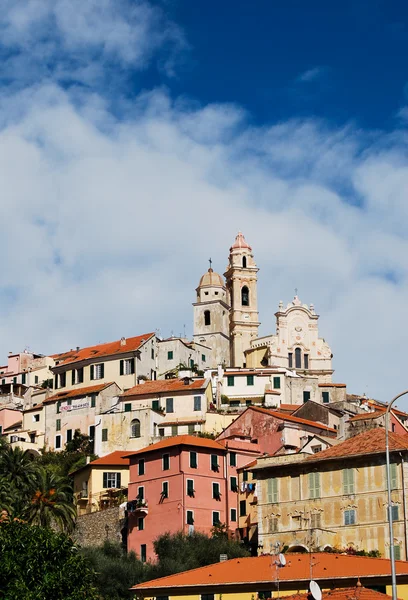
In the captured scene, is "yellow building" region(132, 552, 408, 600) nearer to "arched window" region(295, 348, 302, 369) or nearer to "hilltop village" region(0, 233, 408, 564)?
"hilltop village" region(0, 233, 408, 564)

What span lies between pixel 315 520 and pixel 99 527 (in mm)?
20223

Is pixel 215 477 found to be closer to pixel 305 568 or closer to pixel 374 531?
pixel 374 531

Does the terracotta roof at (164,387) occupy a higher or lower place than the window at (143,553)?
higher

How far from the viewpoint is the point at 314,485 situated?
6850 cm

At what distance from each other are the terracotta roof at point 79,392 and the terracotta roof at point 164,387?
280 centimetres

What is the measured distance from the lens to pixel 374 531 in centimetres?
6512

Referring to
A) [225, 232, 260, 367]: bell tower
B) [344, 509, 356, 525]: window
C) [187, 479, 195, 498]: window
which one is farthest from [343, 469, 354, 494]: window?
[225, 232, 260, 367]: bell tower

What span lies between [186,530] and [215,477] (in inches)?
203

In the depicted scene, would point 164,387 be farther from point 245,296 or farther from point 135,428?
point 245,296

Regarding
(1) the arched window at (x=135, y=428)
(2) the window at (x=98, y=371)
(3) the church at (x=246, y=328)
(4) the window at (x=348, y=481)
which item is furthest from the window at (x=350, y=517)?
(3) the church at (x=246, y=328)

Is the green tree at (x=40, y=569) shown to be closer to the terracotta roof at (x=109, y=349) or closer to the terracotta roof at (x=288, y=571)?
the terracotta roof at (x=288, y=571)

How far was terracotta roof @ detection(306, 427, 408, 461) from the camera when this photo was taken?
66081 mm

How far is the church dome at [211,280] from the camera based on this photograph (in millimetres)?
141125

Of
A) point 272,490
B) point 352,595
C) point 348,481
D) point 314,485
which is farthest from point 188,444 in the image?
point 352,595
